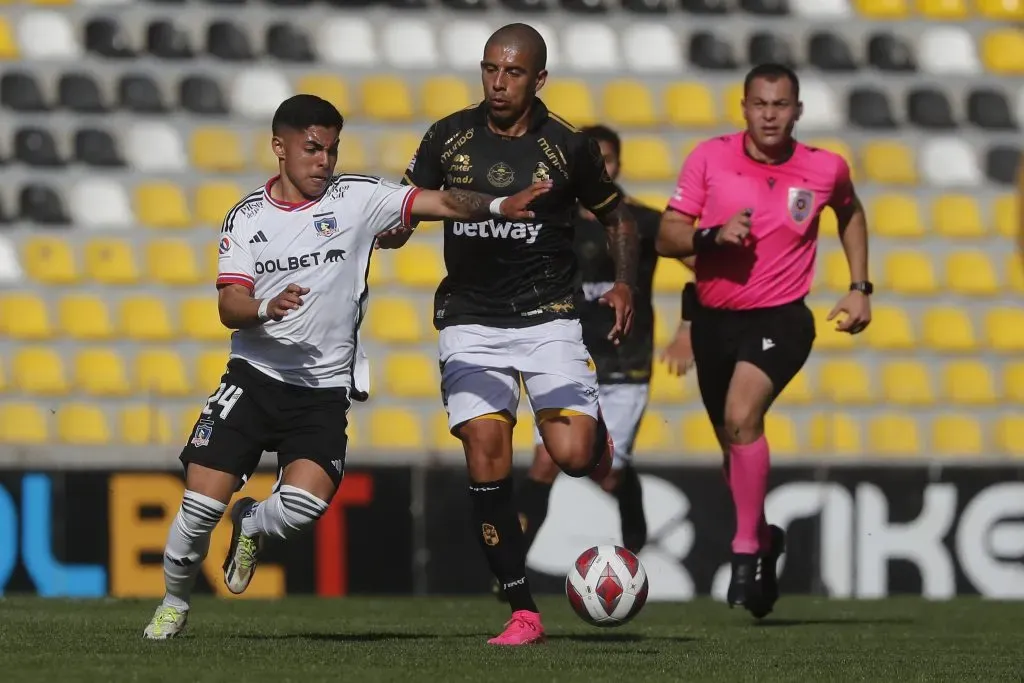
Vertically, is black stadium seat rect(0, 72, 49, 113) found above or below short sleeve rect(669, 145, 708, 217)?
above

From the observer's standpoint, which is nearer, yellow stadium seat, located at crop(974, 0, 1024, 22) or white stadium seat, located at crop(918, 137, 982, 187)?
white stadium seat, located at crop(918, 137, 982, 187)

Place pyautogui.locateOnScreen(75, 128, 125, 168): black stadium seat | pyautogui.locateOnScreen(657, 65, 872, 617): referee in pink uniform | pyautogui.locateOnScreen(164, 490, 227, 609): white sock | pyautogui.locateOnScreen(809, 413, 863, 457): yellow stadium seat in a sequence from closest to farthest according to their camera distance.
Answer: pyautogui.locateOnScreen(164, 490, 227, 609): white sock
pyautogui.locateOnScreen(657, 65, 872, 617): referee in pink uniform
pyautogui.locateOnScreen(809, 413, 863, 457): yellow stadium seat
pyautogui.locateOnScreen(75, 128, 125, 168): black stadium seat

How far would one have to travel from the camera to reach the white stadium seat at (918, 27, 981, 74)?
12.5 m

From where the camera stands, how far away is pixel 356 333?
22.2ft

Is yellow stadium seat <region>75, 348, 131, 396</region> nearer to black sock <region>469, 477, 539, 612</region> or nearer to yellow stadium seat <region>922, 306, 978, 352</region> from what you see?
yellow stadium seat <region>922, 306, 978, 352</region>

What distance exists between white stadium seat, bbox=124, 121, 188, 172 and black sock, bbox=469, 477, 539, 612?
5.80 metres

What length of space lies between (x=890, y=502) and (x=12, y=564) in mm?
4782

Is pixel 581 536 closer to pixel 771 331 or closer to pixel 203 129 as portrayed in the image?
pixel 771 331

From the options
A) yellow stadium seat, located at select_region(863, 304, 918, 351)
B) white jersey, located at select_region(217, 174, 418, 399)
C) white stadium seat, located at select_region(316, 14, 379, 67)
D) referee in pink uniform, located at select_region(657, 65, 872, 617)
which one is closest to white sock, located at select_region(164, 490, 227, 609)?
white jersey, located at select_region(217, 174, 418, 399)

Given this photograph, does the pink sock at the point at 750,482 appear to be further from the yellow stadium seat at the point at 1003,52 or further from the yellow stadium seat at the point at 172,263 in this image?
the yellow stadium seat at the point at 1003,52

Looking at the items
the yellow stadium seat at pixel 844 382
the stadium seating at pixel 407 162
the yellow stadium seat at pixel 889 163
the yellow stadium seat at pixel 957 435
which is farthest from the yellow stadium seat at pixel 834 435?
the yellow stadium seat at pixel 889 163

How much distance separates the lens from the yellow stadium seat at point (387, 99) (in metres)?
12.0

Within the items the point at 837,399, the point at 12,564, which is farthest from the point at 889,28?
the point at 12,564

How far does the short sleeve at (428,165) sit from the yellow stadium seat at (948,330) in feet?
19.1
